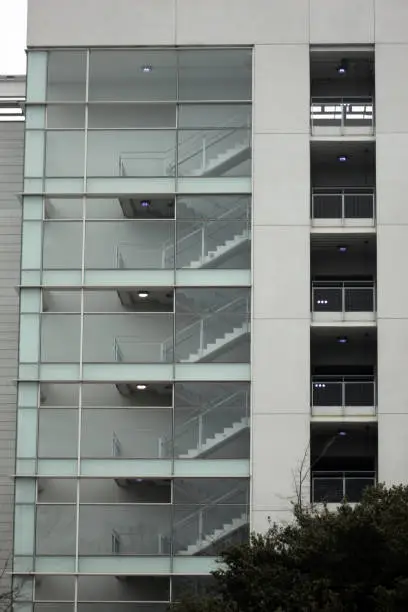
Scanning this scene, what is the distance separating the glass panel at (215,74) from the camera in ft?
171

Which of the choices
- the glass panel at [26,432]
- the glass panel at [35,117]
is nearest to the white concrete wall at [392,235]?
the glass panel at [26,432]

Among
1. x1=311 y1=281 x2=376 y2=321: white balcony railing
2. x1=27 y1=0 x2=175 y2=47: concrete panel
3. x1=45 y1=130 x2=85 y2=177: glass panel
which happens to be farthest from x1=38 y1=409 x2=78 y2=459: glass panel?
x1=27 y1=0 x2=175 y2=47: concrete panel

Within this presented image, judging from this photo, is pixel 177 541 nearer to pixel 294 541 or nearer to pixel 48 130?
pixel 294 541

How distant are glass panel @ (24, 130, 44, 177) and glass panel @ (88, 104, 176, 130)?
1902 mm

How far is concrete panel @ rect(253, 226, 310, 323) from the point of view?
50.2 m

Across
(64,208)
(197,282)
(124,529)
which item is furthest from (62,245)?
(124,529)

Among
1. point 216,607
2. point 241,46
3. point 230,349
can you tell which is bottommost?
point 216,607

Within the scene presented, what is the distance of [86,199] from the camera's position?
51719 mm

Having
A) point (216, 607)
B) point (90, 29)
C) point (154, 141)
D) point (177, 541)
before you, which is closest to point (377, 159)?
point (154, 141)

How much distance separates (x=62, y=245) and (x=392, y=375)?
1207cm

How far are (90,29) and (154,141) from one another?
463cm

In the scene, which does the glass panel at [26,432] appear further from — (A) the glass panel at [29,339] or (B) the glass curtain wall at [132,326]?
(A) the glass panel at [29,339]

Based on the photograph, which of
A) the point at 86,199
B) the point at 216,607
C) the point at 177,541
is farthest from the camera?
the point at 86,199

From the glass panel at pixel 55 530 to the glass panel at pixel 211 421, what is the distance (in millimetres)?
4056
